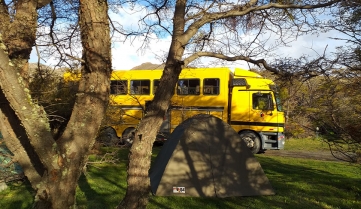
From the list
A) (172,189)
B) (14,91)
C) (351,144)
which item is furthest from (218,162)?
(14,91)

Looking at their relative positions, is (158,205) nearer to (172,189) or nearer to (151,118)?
(172,189)

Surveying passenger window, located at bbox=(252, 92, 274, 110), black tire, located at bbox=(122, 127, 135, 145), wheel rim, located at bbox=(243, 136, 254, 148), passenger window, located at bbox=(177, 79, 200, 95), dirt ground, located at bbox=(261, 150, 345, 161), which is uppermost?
passenger window, located at bbox=(177, 79, 200, 95)

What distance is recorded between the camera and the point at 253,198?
7551 millimetres

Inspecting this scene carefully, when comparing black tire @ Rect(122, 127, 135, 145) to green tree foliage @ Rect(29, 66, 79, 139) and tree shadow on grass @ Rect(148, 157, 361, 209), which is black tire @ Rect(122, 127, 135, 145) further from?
tree shadow on grass @ Rect(148, 157, 361, 209)

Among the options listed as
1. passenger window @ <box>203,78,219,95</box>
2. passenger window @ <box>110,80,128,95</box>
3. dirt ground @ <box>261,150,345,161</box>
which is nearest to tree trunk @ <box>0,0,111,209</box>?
passenger window @ <box>110,80,128,95</box>

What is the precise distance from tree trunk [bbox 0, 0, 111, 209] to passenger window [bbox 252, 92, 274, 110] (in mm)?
12912

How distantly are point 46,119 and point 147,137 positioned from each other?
1.80 metres

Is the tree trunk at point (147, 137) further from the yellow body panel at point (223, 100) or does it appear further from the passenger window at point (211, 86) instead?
the passenger window at point (211, 86)

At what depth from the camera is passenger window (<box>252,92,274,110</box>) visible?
15445mm

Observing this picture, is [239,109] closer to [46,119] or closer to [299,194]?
[299,194]

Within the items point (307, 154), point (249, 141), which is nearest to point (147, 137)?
point (249, 141)

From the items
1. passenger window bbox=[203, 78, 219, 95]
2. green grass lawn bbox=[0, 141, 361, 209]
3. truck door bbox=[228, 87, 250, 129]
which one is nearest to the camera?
green grass lawn bbox=[0, 141, 361, 209]

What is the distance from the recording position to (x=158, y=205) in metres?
6.76

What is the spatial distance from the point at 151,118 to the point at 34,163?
1.65 m
